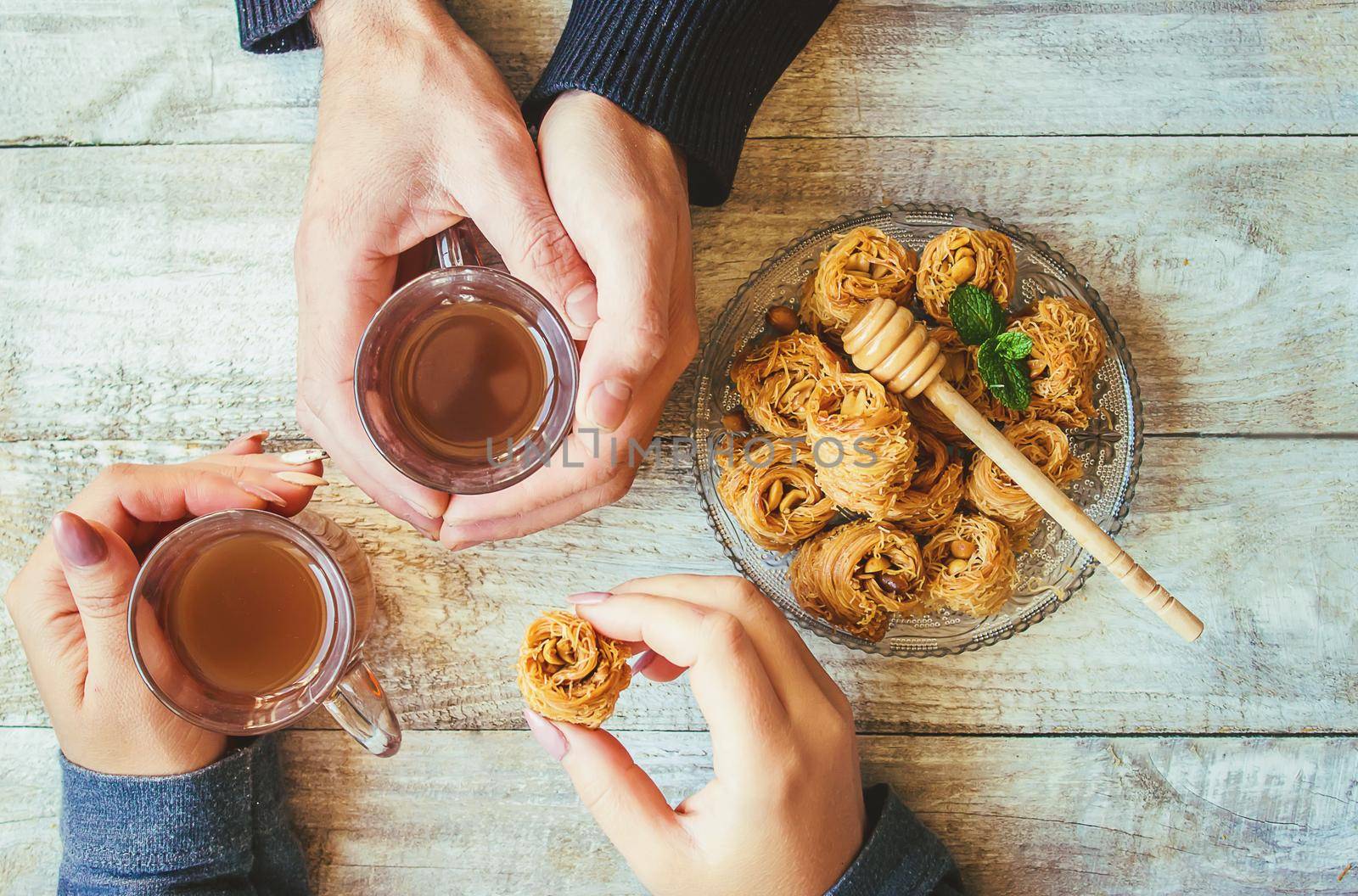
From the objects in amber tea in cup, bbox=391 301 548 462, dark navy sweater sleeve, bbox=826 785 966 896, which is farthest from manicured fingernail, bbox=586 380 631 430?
dark navy sweater sleeve, bbox=826 785 966 896

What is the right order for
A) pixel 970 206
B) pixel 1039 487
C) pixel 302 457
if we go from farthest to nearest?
1. pixel 970 206
2. pixel 302 457
3. pixel 1039 487

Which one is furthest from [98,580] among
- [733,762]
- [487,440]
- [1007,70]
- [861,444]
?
[1007,70]

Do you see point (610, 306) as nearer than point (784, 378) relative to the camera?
Yes

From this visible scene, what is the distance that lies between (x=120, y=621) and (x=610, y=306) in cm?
76

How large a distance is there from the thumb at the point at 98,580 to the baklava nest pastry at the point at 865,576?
871 mm

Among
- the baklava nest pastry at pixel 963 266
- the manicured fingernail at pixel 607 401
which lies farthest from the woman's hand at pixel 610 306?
the baklava nest pastry at pixel 963 266

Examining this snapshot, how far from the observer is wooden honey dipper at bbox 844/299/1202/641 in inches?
43.5

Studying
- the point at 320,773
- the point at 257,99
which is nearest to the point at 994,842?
the point at 320,773

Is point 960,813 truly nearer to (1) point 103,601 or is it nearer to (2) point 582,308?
(2) point 582,308

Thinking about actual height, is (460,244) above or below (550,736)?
above

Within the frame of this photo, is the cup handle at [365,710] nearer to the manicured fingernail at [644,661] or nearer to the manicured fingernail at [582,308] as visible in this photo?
the manicured fingernail at [644,661]

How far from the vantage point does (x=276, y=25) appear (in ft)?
4.17

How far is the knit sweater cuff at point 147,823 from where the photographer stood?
124 cm

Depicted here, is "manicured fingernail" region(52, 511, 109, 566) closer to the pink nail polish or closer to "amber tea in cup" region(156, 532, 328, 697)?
"amber tea in cup" region(156, 532, 328, 697)
